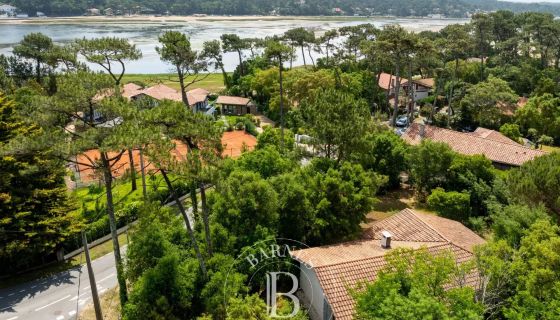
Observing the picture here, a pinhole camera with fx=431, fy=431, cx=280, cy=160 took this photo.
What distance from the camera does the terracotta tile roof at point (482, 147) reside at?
101ft

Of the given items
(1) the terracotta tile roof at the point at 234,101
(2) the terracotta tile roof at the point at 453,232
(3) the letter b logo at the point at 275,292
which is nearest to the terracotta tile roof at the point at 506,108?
(2) the terracotta tile roof at the point at 453,232

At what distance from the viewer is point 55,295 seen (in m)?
20.5

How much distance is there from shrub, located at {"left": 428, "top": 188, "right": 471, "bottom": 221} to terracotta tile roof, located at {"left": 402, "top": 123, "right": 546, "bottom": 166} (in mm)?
6924

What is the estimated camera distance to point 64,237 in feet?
72.7

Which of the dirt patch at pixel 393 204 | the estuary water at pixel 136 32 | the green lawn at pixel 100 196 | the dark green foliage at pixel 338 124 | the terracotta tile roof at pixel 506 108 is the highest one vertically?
the estuary water at pixel 136 32

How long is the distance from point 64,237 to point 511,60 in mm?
64869

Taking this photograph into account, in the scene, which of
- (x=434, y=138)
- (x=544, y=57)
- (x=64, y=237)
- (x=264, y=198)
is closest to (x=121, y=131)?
(x=264, y=198)

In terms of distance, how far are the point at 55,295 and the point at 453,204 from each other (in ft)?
70.4

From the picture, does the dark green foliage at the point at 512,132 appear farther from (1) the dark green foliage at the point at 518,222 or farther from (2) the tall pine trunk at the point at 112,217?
(2) the tall pine trunk at the point at 112,217

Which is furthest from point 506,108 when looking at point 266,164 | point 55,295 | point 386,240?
point 55,295

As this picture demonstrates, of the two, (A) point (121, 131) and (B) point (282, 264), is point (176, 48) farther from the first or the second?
(B) point (282, 264)

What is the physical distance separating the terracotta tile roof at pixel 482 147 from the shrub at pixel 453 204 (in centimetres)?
692

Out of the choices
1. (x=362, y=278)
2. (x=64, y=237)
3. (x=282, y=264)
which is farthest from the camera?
(x=64, y=237)

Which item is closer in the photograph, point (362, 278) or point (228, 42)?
point (362, 278)
